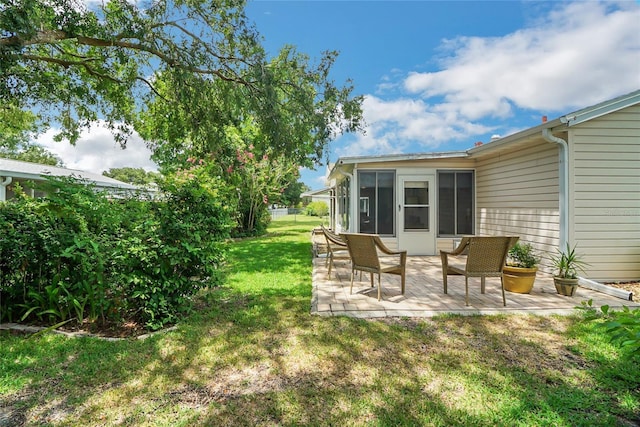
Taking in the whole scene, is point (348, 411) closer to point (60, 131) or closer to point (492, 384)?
point (492, 384)

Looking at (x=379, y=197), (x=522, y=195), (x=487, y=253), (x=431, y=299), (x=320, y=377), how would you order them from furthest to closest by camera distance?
(x=379, y=197) → (x=522, y=195) → (x=431, y=299) → (x=487, y=253) → (x=320, y=377)

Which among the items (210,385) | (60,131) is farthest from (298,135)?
(60,131)

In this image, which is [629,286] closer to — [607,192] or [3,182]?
[607,192]

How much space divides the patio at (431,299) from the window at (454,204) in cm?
289

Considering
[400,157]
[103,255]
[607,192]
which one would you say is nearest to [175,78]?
[103,255]

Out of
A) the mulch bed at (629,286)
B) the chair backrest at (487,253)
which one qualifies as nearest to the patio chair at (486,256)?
the chair backrest at (487,253)

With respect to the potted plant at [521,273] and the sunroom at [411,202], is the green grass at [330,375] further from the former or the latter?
the sunroom at [411,202]

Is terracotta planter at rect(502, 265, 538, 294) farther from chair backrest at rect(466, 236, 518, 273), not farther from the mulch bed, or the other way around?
the mulch bed

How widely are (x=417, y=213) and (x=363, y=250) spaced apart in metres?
4.56

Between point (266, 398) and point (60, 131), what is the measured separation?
10046mm

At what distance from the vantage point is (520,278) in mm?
5047

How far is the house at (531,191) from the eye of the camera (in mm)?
5723

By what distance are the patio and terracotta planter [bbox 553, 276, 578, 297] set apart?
0.10 meters

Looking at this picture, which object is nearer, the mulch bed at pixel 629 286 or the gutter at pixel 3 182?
the mulch bed at pixel 629 286
